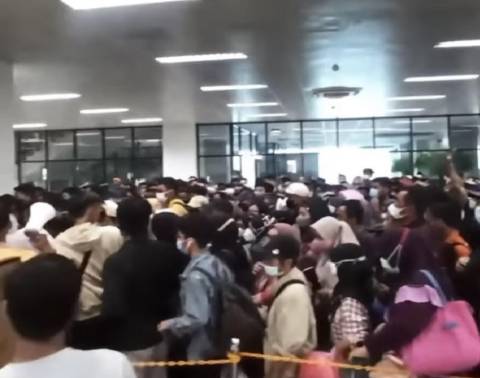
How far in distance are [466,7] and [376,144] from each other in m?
14.9

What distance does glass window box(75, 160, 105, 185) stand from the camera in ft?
74.0

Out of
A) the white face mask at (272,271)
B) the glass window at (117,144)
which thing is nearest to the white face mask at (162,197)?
the white face mask at (272,271)

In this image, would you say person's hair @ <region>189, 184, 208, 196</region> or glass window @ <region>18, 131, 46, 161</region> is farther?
glass window @ <region>18, 131, 46, 161</region>

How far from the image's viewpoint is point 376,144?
2205 cm

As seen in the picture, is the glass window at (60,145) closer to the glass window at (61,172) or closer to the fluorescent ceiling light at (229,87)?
the glass window at (61,172)

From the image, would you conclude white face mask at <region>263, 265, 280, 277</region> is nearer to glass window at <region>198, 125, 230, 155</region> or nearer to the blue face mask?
the blue face mask

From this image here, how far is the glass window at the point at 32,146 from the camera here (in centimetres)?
2242

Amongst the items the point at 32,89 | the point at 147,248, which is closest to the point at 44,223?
the point at 147,248

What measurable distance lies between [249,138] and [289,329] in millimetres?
19114

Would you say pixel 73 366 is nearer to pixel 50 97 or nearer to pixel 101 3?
pixel 101 3

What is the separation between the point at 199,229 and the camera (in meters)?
4.44

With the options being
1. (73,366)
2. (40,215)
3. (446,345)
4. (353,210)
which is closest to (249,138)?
(353,210)

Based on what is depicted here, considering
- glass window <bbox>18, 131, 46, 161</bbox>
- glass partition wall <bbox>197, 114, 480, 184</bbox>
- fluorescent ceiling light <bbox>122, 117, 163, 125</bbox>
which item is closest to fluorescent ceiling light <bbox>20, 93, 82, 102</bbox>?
fluorescent ceiling light <bbox>122, 117, 163, 125</bbox>

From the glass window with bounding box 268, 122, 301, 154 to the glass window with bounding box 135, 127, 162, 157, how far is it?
3384 mm
